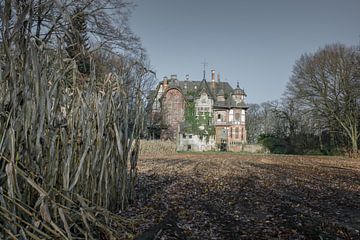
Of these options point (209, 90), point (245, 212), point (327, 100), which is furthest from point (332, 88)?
point (245, 212)

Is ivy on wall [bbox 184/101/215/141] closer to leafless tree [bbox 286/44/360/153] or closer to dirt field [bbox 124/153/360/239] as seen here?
leafless tree [bbox 286/44/360/153]

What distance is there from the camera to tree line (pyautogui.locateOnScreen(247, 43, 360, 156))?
29094mm

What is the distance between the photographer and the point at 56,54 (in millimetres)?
3457

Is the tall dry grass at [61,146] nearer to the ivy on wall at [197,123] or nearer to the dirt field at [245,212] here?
the dirt field at [245,212]

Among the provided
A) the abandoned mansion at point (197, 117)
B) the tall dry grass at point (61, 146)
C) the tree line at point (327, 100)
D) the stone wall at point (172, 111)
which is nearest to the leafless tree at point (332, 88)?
the tree line at point (327, 100)

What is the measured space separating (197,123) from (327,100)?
56.8 feet

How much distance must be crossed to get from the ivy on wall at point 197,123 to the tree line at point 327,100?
36.3 ft

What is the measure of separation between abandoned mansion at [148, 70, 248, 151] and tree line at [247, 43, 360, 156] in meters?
10.4

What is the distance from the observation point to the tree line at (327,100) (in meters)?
29.1

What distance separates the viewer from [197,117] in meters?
43.2

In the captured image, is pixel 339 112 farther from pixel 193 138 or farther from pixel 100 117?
pixel 100 117

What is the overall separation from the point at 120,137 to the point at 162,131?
37990 mm

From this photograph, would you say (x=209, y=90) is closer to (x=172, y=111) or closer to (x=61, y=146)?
(x=172, y=111)

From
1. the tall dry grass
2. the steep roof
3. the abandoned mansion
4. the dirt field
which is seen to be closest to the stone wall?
the abandoned mansion
